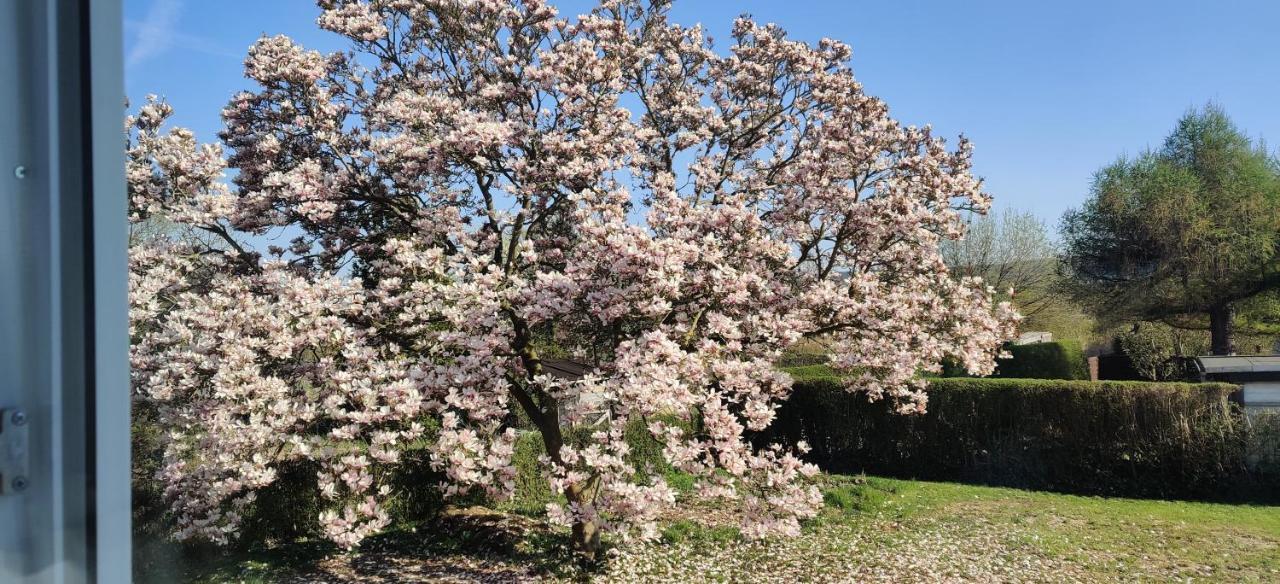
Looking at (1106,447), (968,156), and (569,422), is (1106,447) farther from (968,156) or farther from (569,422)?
(569,422)

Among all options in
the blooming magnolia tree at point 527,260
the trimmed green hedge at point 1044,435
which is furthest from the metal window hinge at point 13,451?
the trimmed green hedge at point 1044,435

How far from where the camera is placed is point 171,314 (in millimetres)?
2758

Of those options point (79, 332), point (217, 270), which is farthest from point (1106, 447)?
point (79, 332)

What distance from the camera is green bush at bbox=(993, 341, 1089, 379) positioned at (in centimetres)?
899

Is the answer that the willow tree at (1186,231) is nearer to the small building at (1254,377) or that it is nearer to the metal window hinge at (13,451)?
the small building at (1254,377)

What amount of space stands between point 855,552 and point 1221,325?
8.62 meters

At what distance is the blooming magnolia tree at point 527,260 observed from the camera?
2879 millimetres

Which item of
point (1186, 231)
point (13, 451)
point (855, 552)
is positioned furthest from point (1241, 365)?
point (13, 451)

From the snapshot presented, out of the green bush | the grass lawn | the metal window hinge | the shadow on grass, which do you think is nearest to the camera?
the metal window hinge

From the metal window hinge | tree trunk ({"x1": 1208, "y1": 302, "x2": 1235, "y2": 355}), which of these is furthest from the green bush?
the metal window hinge

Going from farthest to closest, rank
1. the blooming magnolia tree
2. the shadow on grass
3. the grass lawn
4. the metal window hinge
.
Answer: the grass lawn < the shadow on grass < the blooming magnolia tree < the metal window hinge

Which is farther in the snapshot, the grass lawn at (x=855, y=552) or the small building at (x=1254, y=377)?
the small building at (x=1254, y=377)

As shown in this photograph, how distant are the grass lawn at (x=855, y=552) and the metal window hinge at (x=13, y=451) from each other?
10.2 ft

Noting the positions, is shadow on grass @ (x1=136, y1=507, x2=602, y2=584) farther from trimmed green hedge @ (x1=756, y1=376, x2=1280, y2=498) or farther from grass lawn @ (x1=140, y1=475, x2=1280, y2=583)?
trimmed green hedge @ (x1=756, y1=376, x2=1280, y2=498)
